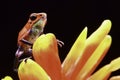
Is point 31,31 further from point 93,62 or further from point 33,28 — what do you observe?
point 93,62

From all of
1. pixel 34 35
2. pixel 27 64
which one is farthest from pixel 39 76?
pixel 34 35

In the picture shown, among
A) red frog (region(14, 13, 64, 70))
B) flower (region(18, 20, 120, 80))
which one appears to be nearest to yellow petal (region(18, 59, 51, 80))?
flower (region(18, 20, 120, 80))

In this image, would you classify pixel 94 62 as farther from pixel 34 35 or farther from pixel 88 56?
pixel 34 35

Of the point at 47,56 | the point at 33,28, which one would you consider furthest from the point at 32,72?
the point at 33,28

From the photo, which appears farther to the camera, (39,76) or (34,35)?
(34,35)

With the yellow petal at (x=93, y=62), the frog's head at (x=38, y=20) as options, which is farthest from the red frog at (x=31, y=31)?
the yellow petal at (x=93, y=62)
